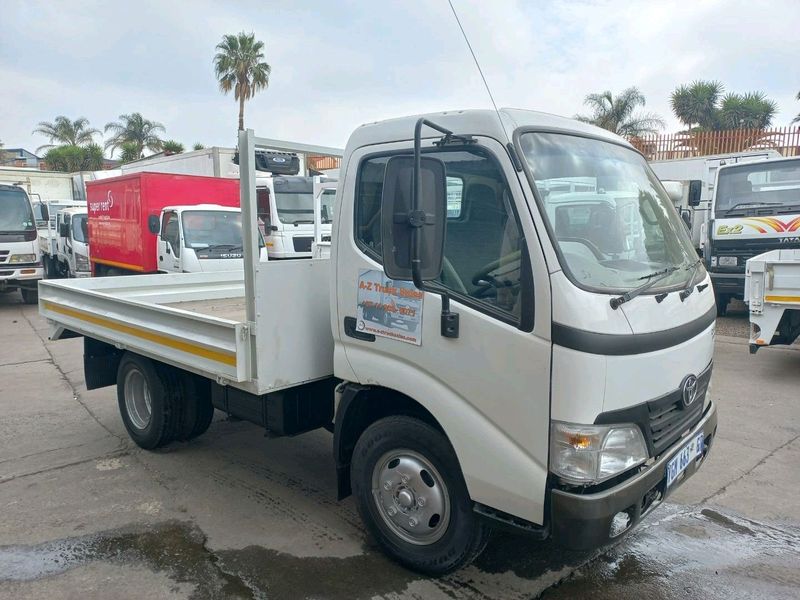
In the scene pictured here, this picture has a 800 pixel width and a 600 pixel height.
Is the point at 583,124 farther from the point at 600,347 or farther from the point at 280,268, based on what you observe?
the point at 280,268

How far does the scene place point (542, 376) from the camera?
2.49 m

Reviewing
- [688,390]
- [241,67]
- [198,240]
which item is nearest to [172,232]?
[198,240]

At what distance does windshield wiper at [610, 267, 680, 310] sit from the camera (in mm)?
2484

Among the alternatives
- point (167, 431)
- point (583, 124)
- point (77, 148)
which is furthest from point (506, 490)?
point (77, 148)

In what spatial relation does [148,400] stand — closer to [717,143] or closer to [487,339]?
[487,339]

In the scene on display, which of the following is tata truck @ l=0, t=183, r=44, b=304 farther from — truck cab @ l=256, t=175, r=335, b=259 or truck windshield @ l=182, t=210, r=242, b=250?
truck cab @ l=256, t=175, r=335, b=259

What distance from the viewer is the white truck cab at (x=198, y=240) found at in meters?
10.1

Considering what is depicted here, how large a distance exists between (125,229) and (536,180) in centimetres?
1105

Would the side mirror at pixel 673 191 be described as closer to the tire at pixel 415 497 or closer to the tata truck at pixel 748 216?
the tata truck at pixel 748 216

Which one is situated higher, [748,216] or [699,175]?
[699,175]

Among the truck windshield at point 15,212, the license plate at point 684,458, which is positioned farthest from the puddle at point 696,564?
the truck windshield at point 15,212

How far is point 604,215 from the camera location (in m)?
2.89

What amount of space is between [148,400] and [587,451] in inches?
142

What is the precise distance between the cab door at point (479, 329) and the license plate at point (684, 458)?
0.70 metres
